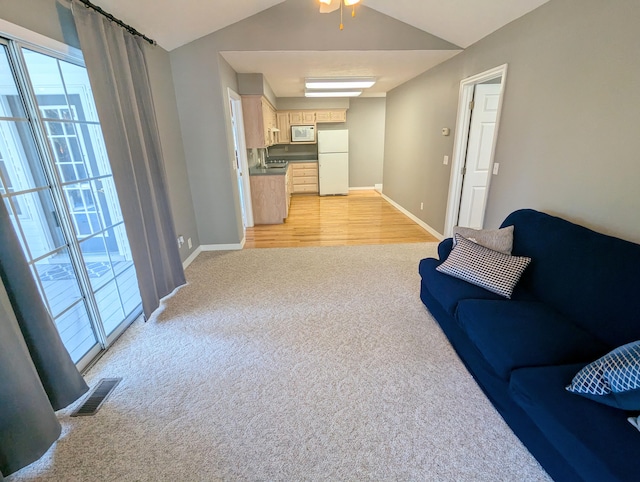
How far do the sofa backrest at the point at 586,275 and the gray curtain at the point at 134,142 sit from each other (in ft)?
9.75

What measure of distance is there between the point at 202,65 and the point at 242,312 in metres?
2.84

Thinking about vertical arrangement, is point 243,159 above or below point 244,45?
below

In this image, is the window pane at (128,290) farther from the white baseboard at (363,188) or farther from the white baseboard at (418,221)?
the white baseboard at (363,188)

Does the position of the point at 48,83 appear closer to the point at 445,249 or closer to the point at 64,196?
the point at 64,196

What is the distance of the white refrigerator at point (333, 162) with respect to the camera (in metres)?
7.23

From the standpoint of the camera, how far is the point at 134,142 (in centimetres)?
230

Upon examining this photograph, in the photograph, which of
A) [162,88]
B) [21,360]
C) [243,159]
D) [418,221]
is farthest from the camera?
[418,221]

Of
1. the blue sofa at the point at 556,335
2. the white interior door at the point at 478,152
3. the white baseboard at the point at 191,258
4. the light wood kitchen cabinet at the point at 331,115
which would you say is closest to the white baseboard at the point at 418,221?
the white interior door at the point at 478,152

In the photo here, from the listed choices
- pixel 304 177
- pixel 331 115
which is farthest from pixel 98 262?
pixel 331 115

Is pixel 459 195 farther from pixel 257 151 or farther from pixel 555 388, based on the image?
pixel 257 151

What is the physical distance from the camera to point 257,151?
624 centimetres

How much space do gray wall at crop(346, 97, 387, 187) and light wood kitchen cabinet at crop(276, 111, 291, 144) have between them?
1.61 meters

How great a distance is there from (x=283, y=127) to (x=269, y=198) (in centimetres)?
319

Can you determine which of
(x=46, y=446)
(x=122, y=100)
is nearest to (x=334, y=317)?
(x=46, y=446)
